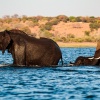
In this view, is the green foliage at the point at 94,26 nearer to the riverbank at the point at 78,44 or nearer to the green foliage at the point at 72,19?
the green foliage at the point at 72,19

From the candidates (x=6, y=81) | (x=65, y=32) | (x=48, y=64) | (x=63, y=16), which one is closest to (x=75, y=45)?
(x=65, y=32)

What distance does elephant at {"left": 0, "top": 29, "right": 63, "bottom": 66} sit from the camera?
26172 mm

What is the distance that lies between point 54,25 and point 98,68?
322 feet

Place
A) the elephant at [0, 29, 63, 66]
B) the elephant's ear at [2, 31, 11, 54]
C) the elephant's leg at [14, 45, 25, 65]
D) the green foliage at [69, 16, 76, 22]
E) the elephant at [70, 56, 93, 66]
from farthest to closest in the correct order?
the green foliage at [69, 16, 76, 22]
the elephant at [70, 56, 93, 66]
the elephant's ear at [2, 31, 11, 54]
the elephant at [0, 29, 63, 66]
the elephant's leg at [14, 45, 25, 65]

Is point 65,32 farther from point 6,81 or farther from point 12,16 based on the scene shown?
point 6,81

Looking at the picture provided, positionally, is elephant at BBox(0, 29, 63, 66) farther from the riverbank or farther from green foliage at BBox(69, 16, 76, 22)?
green foliage at BBox(69, 16, 76, 22)

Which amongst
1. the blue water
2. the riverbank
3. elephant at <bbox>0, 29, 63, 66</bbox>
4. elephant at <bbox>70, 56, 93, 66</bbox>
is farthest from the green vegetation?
the blue water

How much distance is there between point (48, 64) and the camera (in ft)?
89.1

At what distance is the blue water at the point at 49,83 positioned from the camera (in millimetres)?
16128

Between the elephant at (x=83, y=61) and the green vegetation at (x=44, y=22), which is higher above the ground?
the elephant at (x=83, y=61)

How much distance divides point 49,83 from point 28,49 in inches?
296

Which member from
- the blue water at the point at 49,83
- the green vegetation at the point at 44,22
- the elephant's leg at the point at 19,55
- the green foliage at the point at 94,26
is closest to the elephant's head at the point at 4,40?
the elephant's leg at the point at 19,55

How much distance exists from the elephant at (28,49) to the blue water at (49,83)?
85 centimetres

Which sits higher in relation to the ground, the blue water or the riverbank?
the blue water
